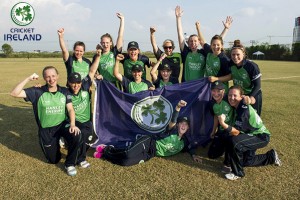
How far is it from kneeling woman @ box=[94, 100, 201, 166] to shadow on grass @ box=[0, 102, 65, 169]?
36.7 inches

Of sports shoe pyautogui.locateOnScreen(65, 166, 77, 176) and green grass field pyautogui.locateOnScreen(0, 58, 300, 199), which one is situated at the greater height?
sports shoe pyautogui.locateOnScreen(65, 166, 77, 176)

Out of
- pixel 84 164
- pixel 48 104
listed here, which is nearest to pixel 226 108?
pixel 84 164

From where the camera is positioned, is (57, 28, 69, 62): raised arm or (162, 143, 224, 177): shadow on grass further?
(57, 28, 69, 62): raised arm

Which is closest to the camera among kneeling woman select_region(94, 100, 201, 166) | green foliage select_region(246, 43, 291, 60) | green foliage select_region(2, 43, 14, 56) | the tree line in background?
kneeling woman select_region(94, 100, 201, 166)

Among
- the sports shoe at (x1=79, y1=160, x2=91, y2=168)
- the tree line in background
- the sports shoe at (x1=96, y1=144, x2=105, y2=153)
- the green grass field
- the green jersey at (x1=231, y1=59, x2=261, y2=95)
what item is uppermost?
the tree line in background

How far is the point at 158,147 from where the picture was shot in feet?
16.9

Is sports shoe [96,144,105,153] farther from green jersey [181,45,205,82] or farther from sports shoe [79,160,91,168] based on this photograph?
green jersey [181,45,205,82]

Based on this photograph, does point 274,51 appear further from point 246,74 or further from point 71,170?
point 71,170

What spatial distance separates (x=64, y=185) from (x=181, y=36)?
4.16m

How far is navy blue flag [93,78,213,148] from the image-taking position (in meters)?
5.67

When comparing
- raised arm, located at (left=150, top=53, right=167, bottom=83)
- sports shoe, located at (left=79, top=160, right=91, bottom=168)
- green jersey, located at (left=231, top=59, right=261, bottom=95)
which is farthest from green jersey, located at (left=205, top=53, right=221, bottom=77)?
sports shoe, located at (left=79, top=160, right=91, bottom=168)

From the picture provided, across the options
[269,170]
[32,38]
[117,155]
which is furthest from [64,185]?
[32,38]

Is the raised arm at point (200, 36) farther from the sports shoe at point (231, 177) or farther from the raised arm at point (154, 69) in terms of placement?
the sports shoe at point (231, 177)

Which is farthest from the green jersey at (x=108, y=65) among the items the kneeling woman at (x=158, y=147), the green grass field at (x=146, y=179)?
the green grass field at (x=146, y=179)
